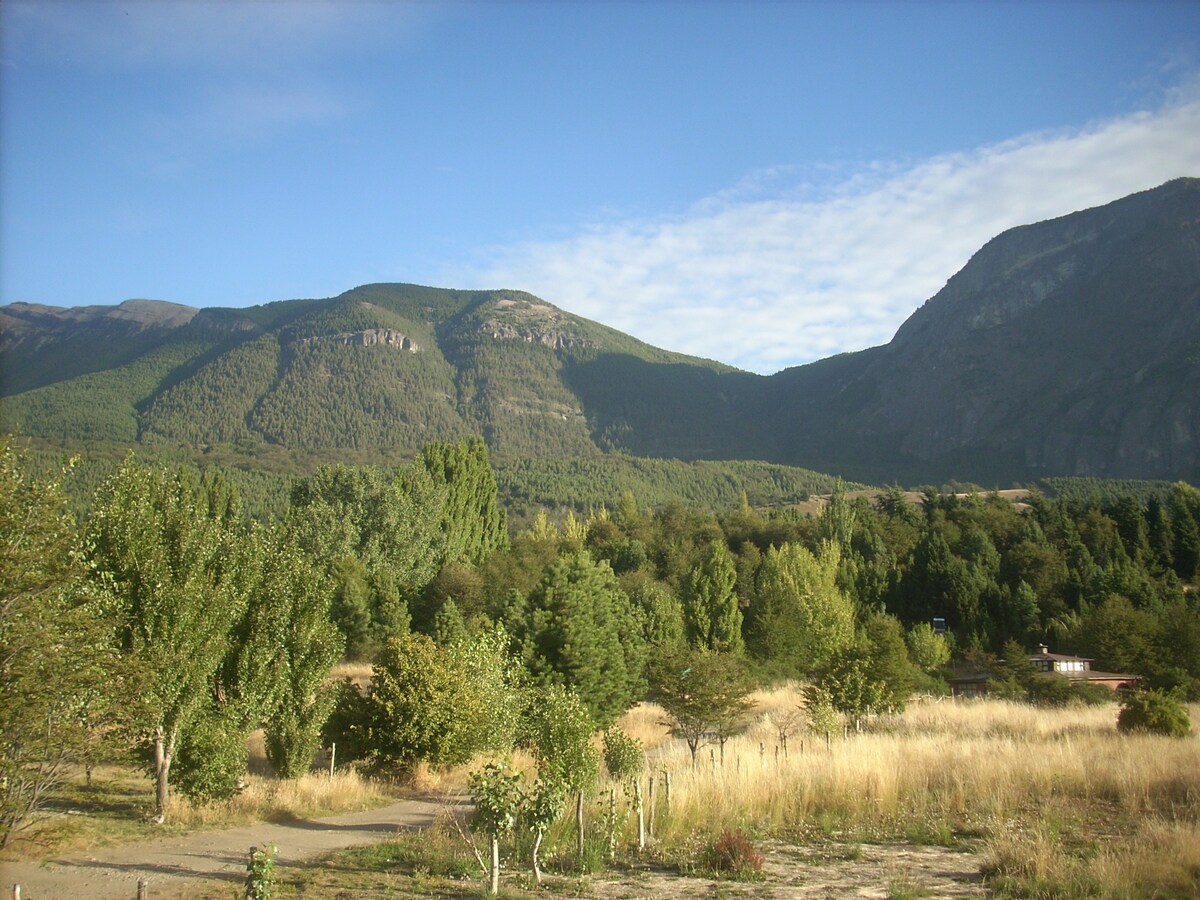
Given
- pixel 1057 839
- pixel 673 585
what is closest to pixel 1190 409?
pixel 673 585

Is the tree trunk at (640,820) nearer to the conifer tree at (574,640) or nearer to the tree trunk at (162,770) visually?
the tree trunk at (162,770)

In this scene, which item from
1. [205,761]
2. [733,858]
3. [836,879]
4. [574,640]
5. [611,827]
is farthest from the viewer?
[574,640]

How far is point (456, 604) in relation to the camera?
51156 mm

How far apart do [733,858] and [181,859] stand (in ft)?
28.2

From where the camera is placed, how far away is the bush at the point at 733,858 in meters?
12.3

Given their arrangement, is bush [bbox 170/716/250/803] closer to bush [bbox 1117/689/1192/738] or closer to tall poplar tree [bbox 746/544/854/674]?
bush [bbox 1117/689/1192/738]

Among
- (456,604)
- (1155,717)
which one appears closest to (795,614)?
(456,604)

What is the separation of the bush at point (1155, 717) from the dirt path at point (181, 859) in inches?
779

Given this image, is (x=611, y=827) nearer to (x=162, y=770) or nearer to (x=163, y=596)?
(x=162, y=770)

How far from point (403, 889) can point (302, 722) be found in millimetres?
9807

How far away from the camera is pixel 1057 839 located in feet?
42.7

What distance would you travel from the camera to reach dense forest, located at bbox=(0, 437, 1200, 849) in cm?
1212

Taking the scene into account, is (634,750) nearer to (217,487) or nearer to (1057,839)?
(1057,839)

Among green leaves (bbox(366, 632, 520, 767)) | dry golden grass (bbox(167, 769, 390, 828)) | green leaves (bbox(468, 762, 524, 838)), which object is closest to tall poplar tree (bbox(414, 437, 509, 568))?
Answer: green leaves (bbox(366, 632, 520, 767))
